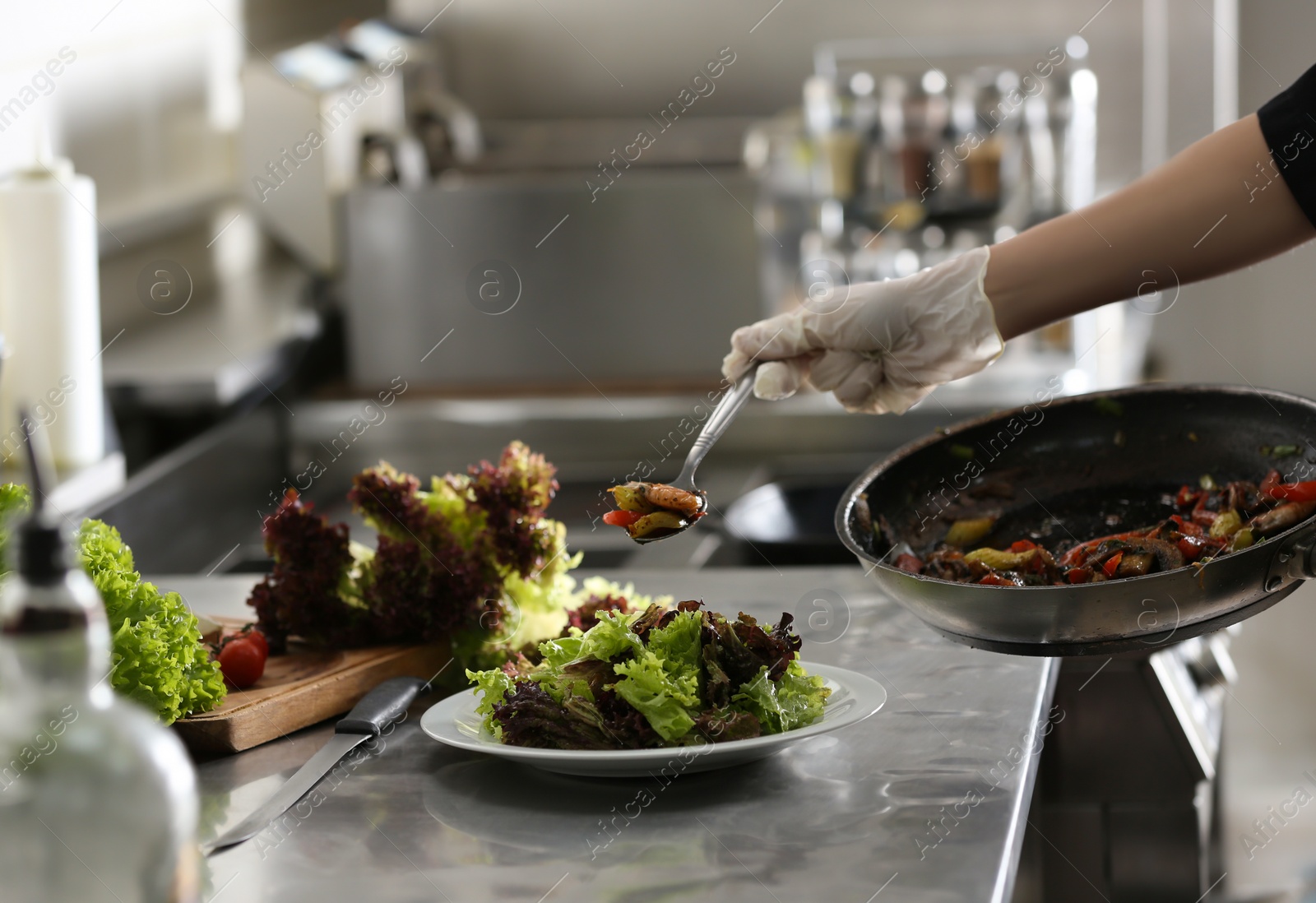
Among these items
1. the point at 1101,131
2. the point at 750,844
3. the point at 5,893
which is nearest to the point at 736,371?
the point at 750,844

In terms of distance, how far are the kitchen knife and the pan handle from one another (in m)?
0.73

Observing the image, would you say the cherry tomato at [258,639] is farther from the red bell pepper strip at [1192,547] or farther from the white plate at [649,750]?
the red bell pepper strip at [1192,547]

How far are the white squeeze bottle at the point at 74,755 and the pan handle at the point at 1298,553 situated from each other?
83cm

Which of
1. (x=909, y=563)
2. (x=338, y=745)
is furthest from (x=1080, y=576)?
(x=338, y=745)

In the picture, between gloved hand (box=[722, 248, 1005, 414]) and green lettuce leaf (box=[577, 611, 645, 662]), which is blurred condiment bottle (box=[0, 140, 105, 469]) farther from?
green lettuce leaf (box=[577, 611, 645, 662])

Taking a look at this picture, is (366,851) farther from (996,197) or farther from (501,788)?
(996,197)

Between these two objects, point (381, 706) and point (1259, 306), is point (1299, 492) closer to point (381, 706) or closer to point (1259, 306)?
point (381, 706)

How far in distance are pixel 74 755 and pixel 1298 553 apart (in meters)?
0.89

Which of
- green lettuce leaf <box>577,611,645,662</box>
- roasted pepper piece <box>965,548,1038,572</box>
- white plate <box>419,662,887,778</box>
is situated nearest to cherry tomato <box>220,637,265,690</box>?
white plate <box>419,662,887,778</box>

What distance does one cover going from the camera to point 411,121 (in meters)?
3.64

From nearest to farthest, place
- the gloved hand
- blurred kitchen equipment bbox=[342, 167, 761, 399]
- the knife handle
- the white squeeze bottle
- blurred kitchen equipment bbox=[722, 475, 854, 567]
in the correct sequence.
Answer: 1. the white squeeze bottle
2. the knife handle
3. the gloved hand
4. blurred kitchen equipment bbox=[722, 475, 854, 567]
5. blurred kitchen equipment bbox=[342, 167, 761, 399]

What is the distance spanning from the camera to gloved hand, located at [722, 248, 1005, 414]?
146 centimetres

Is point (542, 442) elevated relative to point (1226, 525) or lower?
lower

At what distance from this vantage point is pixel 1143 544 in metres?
1.19
